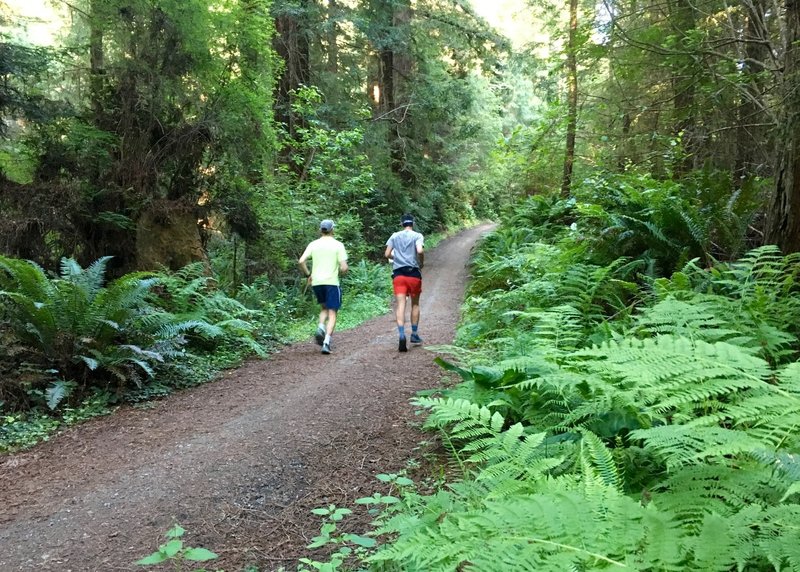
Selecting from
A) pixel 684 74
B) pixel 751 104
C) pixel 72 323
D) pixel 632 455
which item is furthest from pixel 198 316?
pixel 751 104

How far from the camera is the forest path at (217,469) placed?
315cm

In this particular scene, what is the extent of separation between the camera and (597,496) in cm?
185

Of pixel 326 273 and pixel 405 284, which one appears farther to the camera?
pixel 326 273

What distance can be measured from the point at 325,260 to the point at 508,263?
12.5 ft

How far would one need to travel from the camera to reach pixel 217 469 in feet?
13.1

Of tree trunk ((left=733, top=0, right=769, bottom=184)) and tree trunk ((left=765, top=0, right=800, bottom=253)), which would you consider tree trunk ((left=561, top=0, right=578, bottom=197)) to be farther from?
tree trunk ((left=765, top=0, right=800, bottom=253))

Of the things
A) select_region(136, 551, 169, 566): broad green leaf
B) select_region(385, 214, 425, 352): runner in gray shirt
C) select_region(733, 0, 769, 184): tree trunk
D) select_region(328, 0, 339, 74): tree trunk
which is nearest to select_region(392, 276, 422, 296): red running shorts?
select_region(385, 214, 425, 352): runner in gray shirt

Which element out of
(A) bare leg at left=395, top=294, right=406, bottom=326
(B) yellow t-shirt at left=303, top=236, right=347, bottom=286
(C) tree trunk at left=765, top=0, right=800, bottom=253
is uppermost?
(C) tree trunk at left=765, top=0, right=800, bottom=253

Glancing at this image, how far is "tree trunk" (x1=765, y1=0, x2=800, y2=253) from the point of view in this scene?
4969mm

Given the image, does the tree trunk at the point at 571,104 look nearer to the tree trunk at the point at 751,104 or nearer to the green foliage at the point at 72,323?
the tree trunk at the point at 751,104

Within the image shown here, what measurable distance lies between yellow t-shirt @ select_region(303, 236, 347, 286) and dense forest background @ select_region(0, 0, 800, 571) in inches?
61.9

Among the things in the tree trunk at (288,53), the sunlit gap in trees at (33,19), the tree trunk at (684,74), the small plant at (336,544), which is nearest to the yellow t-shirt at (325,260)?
the small plant at (336,544)

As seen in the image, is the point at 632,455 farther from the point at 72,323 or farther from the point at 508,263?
the point at 508,263

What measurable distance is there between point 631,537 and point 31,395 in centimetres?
599
